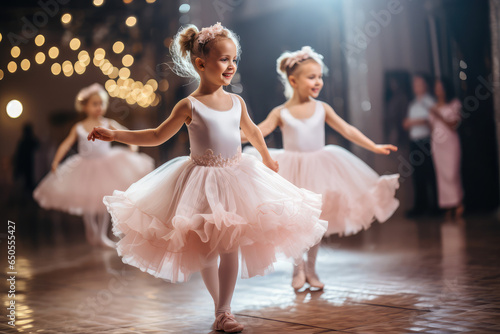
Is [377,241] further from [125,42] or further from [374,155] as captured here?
[125,42]

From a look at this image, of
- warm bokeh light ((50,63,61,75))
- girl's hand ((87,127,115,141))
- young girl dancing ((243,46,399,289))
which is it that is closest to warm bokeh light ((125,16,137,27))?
warm bokeh light ((50,63,61,75))

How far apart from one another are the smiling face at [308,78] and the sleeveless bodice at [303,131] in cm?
11

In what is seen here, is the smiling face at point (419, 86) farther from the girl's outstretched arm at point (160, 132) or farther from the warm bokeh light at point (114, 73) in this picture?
the girl's outstretched arm at point (160, 132)

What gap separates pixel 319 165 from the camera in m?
3.42

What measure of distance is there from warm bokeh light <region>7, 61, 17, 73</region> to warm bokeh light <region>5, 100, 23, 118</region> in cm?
38

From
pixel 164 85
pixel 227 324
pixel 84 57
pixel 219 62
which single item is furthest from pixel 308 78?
pixel 84 57

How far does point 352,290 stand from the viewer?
10.4ft

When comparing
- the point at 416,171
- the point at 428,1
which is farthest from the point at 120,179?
the point at 428,1

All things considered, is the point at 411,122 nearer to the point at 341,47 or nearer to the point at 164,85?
the point at 341,47

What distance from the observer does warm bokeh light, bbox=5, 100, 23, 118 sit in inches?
315

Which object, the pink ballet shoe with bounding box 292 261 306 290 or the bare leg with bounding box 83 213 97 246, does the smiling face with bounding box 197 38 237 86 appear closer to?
the pink ballet shoe with bounding box 292 261 306 290

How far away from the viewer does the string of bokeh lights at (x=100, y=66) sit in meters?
7.76

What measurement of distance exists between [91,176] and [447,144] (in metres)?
3.58

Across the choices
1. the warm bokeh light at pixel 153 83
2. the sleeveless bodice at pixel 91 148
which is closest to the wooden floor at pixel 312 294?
the sleeveless bodice at pixel 91 148
